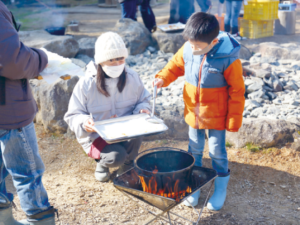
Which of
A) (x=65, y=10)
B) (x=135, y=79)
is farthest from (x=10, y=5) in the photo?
(x=135, y=79)

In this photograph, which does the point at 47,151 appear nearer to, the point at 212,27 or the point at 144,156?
the point at 144,156

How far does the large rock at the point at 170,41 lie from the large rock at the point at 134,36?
28cm

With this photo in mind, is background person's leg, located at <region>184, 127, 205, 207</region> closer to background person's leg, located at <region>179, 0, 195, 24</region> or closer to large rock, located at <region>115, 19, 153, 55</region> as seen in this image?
large rock, located at <region>115, 19, 153, 55</region>

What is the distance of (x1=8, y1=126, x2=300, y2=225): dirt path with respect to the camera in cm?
258

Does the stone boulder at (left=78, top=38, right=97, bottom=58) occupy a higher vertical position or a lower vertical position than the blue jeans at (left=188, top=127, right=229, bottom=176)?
higher

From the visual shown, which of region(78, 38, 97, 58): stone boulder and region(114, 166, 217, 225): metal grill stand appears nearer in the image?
region(114, 166, 217, 225): metal grill stand

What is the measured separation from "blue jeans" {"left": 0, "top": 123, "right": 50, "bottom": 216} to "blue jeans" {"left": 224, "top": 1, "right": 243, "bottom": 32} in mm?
6785

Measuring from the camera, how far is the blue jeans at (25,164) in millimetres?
2016

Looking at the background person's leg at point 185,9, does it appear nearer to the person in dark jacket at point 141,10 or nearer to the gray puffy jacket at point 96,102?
the person in dark jacket at point 141,10

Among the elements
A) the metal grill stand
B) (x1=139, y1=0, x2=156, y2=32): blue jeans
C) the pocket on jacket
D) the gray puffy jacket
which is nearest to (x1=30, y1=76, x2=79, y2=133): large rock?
the gray puffy jacket

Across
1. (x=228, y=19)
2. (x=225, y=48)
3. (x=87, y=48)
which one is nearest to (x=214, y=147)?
(x=225, y=48)

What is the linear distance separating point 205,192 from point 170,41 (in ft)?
15.1

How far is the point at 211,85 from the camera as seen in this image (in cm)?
246

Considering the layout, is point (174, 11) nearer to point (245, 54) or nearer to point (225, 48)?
point (245, 54)
